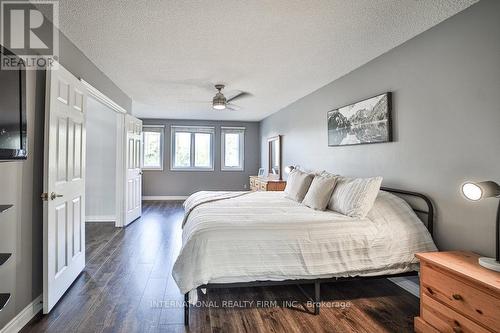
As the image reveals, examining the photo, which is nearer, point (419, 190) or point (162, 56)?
point (419, 190)

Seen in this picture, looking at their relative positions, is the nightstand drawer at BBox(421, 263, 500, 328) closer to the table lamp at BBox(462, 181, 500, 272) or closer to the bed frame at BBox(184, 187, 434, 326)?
the table lamp at BBox(462, 181, 500, 272)

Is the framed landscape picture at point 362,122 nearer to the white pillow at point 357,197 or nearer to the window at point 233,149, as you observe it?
the white pillow at point 357,197

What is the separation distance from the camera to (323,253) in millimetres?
2207

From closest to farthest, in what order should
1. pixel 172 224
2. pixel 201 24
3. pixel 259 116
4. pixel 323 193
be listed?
1. pixel 201 24
2. pixel 323 193
3. pixel 172 224
4. pixel 259 116

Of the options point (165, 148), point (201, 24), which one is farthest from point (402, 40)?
point (165, 148)

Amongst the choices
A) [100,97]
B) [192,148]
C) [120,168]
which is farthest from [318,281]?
[192,148]

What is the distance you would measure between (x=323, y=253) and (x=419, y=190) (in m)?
1.15

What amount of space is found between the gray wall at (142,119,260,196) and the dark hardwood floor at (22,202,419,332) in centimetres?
483

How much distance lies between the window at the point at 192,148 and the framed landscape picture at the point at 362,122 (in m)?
4.82

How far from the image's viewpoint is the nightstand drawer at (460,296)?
4.93 feet

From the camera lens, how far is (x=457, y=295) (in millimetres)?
1694

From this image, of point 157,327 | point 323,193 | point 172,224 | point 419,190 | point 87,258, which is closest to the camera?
point 157,327

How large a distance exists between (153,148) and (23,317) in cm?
630

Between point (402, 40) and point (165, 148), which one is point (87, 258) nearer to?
point (402, 40)
